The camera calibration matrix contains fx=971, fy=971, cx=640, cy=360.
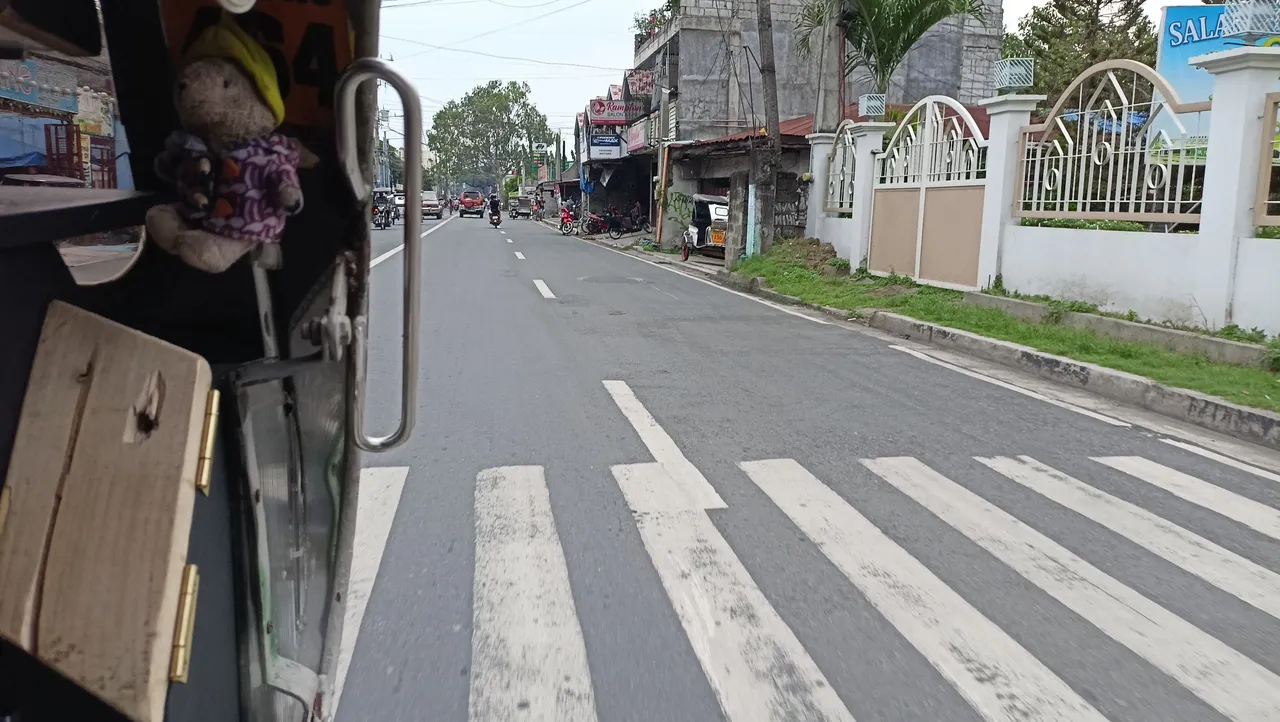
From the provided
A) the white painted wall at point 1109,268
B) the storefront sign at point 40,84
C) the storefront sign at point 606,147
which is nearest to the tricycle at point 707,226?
the white painted wall at point 1109,268

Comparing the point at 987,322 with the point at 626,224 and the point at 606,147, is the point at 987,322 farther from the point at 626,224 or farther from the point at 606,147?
the point at 606,147

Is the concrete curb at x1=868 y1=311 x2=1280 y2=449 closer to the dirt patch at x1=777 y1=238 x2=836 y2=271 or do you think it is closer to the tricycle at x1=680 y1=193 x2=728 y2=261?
the dirt patch at x1=777 y1=238 x2=836 y2=271

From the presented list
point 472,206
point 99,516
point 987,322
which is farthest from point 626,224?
point 99,516

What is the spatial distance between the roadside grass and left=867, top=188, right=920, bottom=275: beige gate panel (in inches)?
10.7

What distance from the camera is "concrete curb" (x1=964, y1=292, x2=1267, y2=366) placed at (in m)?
7.61

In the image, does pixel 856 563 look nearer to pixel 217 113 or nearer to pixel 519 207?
pixel 217 113

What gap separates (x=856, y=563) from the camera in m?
3.89

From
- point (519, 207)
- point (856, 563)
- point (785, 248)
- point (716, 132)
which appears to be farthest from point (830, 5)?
point (519, 207)

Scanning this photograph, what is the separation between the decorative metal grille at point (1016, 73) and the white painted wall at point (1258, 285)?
3.66 m

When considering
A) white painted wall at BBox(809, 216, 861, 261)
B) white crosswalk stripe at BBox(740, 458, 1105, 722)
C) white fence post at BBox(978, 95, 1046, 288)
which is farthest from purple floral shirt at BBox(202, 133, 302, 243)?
white painted wall at BBox(809, 216, 861, 261)

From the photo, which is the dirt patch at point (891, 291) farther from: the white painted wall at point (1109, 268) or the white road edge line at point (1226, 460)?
the white road edge line at point (1226, 460)

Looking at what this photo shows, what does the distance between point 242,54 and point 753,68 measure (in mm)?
30057

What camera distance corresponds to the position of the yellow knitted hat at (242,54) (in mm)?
1685

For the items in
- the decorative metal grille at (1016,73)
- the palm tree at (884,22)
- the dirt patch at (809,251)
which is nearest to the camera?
the decorative metal grille at (1016,73)
